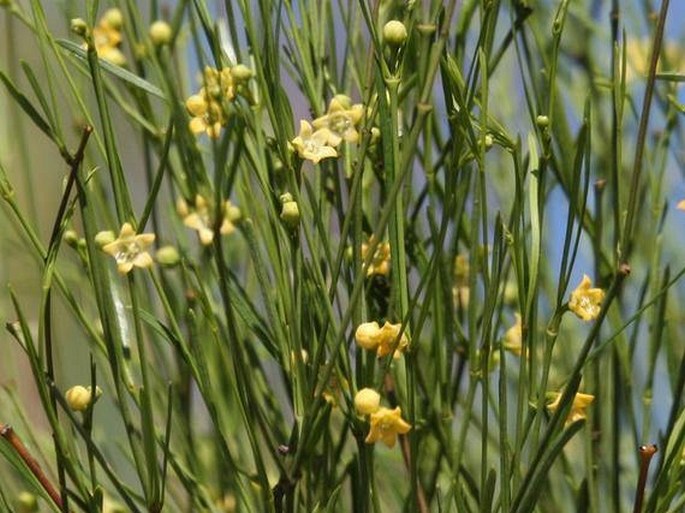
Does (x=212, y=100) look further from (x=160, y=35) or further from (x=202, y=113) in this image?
(x=160, y=35)

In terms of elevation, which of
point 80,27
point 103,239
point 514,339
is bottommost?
point 514,339

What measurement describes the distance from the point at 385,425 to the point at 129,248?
15cm

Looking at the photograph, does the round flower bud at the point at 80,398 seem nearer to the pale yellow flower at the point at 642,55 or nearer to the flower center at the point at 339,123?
the flower center at the point at 339,123

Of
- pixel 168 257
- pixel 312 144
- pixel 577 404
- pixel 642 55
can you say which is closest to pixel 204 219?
pixel 168 257

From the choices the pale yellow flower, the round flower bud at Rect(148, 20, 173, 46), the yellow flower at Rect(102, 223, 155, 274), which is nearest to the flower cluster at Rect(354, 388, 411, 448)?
the yellow flower at Rect(102, 223, 155, 274)

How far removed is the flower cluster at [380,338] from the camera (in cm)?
63

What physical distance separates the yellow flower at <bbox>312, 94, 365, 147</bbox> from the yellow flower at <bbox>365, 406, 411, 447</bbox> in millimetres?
147

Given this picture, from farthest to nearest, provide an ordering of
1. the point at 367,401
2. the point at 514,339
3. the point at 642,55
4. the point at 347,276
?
the point at 642,55, the point at 514,339, the point at 347,276, the point at 367,401

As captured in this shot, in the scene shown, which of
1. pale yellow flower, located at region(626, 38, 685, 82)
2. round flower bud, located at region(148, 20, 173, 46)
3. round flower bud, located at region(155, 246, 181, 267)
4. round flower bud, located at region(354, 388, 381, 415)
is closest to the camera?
round flower bud, located at region(354, 388, 381, 415)

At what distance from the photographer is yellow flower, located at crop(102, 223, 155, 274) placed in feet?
2.10

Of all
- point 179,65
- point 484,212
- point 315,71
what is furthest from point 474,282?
point 179,65

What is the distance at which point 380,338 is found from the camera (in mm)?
634

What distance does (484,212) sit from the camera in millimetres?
628

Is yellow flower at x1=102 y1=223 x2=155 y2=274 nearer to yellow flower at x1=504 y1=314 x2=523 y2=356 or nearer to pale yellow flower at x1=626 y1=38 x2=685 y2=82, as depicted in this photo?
yellow flower at x1=504 y1=314 x2=523 y2=356
